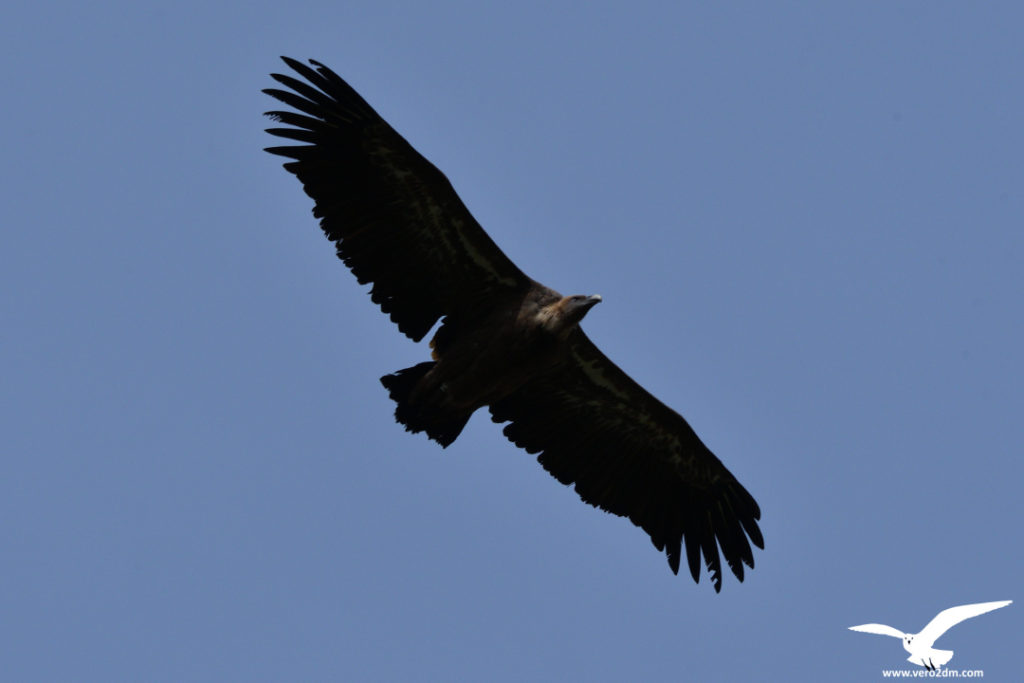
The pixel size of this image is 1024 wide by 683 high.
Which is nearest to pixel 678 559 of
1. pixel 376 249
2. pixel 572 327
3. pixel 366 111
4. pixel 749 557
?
pixel 749 557

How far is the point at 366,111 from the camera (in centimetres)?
1795

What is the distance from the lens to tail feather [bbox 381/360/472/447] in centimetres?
1848

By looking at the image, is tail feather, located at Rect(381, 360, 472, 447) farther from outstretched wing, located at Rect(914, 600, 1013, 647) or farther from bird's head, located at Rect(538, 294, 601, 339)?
outstretched wing, located at Rect(914, 600, 1013, 647)

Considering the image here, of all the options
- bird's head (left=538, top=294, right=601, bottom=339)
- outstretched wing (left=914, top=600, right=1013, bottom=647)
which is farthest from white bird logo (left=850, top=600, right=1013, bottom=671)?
bird's head (left=538, top=294, right=601, bottom=339)

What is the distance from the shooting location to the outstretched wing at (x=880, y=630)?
20078mm

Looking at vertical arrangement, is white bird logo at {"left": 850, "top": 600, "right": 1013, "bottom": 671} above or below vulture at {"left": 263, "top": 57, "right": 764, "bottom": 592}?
below

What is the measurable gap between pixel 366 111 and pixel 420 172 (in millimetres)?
959

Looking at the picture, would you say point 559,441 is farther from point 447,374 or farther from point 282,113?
point 282,113

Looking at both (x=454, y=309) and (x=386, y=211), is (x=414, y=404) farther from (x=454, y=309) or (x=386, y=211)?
(x=386, y=211)

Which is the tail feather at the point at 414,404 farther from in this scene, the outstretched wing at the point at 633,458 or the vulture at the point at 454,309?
the outstretched wing at the point at 633,458

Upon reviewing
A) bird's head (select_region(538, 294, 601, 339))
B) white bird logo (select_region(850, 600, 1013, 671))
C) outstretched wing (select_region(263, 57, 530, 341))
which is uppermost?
outstretched wing (select_region(263, 57, 530, 341))

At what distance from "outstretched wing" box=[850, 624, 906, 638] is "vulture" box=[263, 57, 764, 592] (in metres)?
3.10

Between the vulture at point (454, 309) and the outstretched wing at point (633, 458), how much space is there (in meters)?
0.02

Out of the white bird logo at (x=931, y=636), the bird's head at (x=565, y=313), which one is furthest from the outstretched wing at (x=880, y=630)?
the bird's head at (x=565, y=313)
